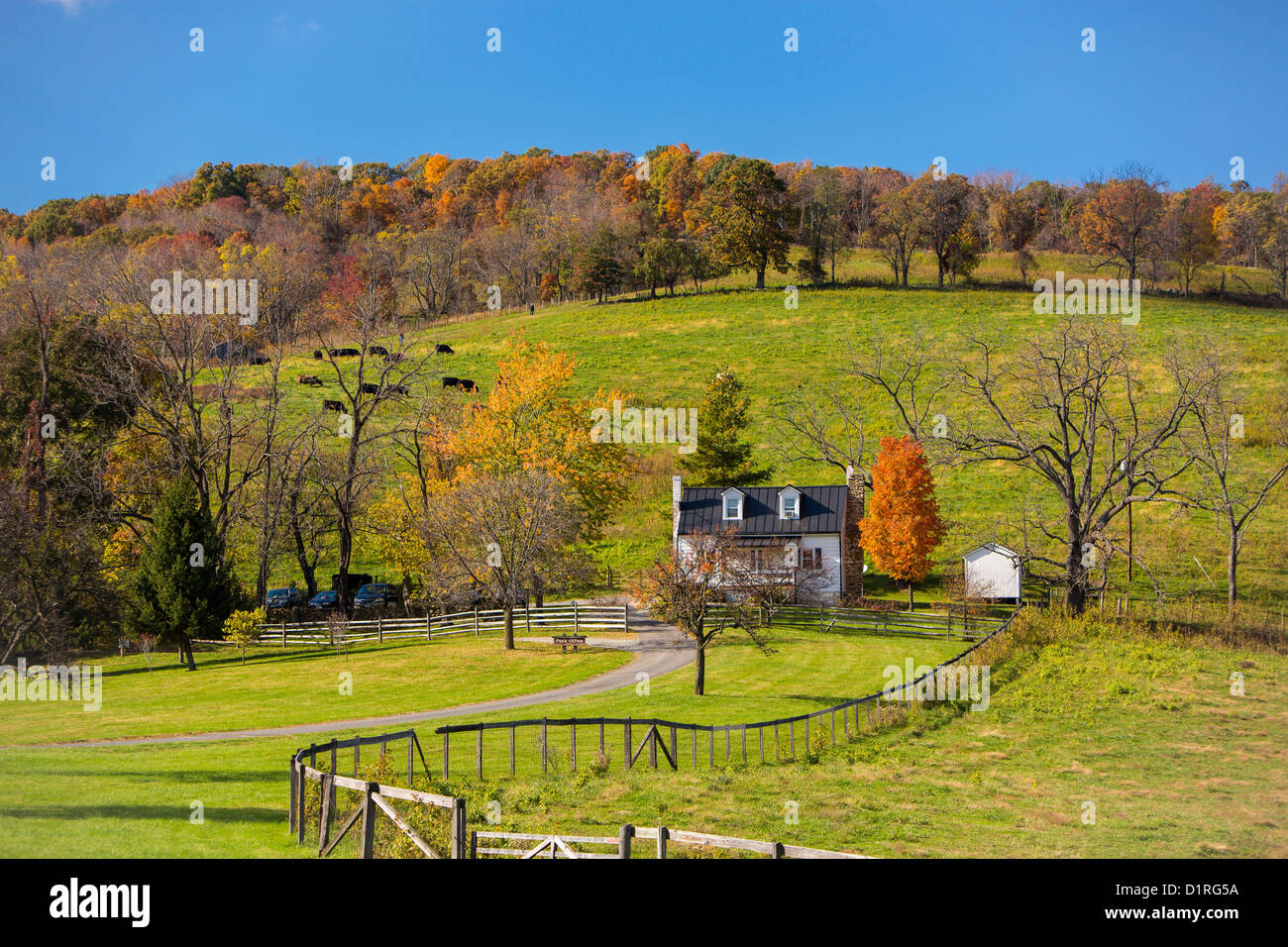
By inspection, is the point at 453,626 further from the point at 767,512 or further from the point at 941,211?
the point at 941,211

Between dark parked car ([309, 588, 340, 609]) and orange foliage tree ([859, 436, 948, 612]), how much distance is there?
27.8 m

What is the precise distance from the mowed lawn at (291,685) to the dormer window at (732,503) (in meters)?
13.9

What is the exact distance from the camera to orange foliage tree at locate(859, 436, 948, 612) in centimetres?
4744

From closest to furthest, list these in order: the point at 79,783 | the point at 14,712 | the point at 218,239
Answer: the point at 79,783 < the point at 14,712 < the point at 218,239

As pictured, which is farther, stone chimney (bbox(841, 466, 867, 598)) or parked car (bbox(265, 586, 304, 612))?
parked car (bbox(265, 586, 304, 612))

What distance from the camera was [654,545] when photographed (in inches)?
2288

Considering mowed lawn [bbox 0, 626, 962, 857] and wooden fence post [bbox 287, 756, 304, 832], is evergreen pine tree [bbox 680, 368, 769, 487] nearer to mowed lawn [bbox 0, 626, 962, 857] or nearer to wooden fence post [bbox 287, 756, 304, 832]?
mowed lawn [bbox 0, 626, 962, 857]

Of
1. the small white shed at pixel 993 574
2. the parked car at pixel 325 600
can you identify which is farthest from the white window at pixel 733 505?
the parked car at pixel 325 600

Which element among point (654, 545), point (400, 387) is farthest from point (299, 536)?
point (654, 545)

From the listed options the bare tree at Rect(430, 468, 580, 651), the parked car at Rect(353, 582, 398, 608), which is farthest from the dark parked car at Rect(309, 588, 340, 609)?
the bare tree at Rect(430, 468, 580, 651)
